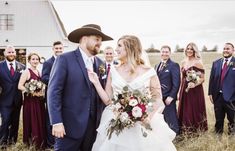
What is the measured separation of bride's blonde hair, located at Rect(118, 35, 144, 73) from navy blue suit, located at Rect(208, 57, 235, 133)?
13.6 ft

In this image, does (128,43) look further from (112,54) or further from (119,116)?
(112,54)

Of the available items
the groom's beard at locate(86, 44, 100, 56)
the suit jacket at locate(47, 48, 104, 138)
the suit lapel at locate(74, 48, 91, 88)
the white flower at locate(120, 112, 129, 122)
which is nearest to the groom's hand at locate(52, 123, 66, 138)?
the suit jacket at locate(47, 48, 104, 138)

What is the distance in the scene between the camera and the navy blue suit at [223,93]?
26.1ft

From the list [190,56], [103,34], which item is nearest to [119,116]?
[103,34]

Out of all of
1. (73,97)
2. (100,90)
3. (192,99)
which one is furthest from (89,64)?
(192,99)

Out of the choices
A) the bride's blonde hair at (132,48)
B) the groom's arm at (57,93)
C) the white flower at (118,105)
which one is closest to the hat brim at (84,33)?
the bride's blonde hair at (132,48)

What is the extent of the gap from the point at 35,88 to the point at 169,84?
294 centimetres

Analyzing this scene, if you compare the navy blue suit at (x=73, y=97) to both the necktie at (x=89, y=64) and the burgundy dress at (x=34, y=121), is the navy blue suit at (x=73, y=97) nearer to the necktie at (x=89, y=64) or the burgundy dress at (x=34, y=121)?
the necktie at (x=89, y=64)

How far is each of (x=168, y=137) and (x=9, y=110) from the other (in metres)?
4.03

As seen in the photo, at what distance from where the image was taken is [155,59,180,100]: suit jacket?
308 inches

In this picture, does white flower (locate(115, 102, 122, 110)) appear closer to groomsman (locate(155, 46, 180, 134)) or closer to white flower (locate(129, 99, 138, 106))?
white flower (locate(129, 99, 138, 106))

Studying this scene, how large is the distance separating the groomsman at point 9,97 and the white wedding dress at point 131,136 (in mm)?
3516

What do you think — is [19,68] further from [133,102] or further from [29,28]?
[29,28]

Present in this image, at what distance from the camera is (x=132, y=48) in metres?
4.45
